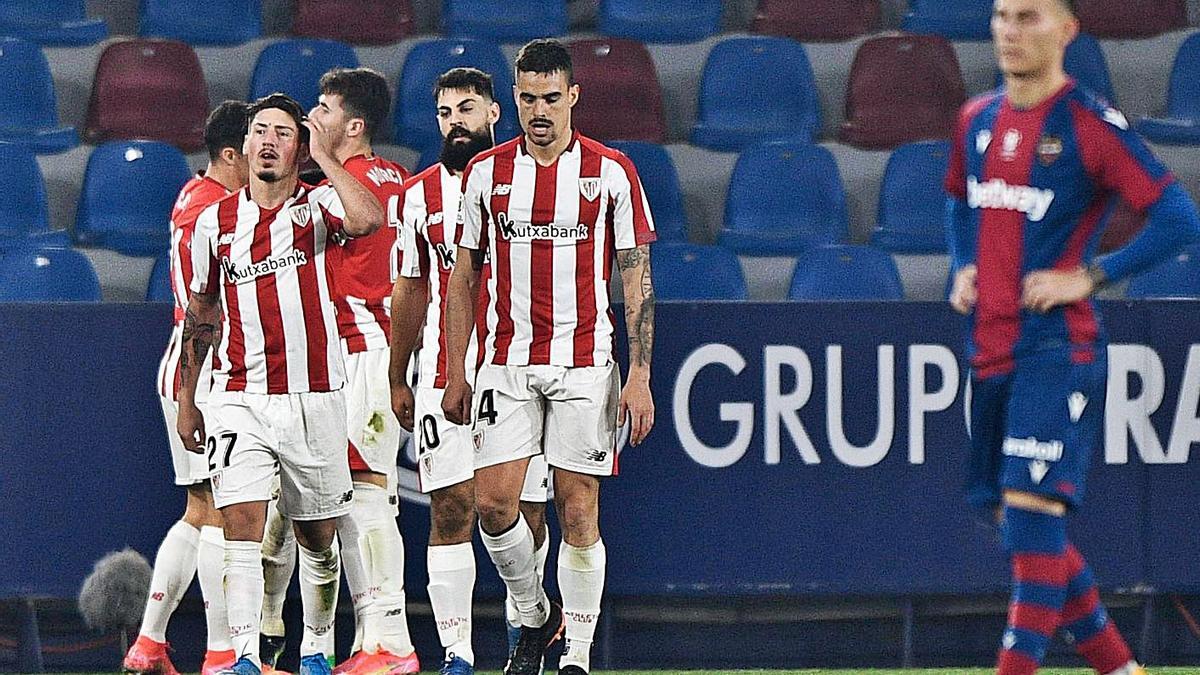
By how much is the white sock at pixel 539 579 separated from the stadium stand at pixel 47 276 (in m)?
2.45

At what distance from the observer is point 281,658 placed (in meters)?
6.83

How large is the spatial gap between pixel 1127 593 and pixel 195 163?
4931 mm

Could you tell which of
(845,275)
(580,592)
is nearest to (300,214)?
(580,592)

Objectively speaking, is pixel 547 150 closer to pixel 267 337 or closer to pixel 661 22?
pixel 267 337

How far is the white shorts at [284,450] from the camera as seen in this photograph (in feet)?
19.0

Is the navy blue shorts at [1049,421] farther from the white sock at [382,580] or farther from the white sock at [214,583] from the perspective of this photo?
the white sock at [214,583]

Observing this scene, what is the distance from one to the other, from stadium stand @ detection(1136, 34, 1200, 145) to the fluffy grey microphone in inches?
216

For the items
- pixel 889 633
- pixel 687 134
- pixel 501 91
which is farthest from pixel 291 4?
pixel 889 633

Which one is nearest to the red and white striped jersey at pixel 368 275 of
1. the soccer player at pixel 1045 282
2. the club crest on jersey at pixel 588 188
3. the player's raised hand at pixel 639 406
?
the club crest on jersey at pixel 588 188

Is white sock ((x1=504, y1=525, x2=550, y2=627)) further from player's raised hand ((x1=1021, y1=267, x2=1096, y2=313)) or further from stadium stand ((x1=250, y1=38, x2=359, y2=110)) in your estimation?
stadium stand ((x1=250, y1=38, x2=359, y2=110))

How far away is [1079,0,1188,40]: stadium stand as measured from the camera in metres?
9.92

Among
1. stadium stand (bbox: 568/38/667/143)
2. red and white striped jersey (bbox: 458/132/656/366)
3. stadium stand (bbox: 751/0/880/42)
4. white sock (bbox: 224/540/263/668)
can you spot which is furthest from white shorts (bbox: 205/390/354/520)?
stadium stand (bbox: 751/0/880/42)

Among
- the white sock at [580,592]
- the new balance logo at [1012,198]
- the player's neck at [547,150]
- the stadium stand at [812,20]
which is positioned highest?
the stadium stand at [812,20]

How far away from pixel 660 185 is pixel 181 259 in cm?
304
